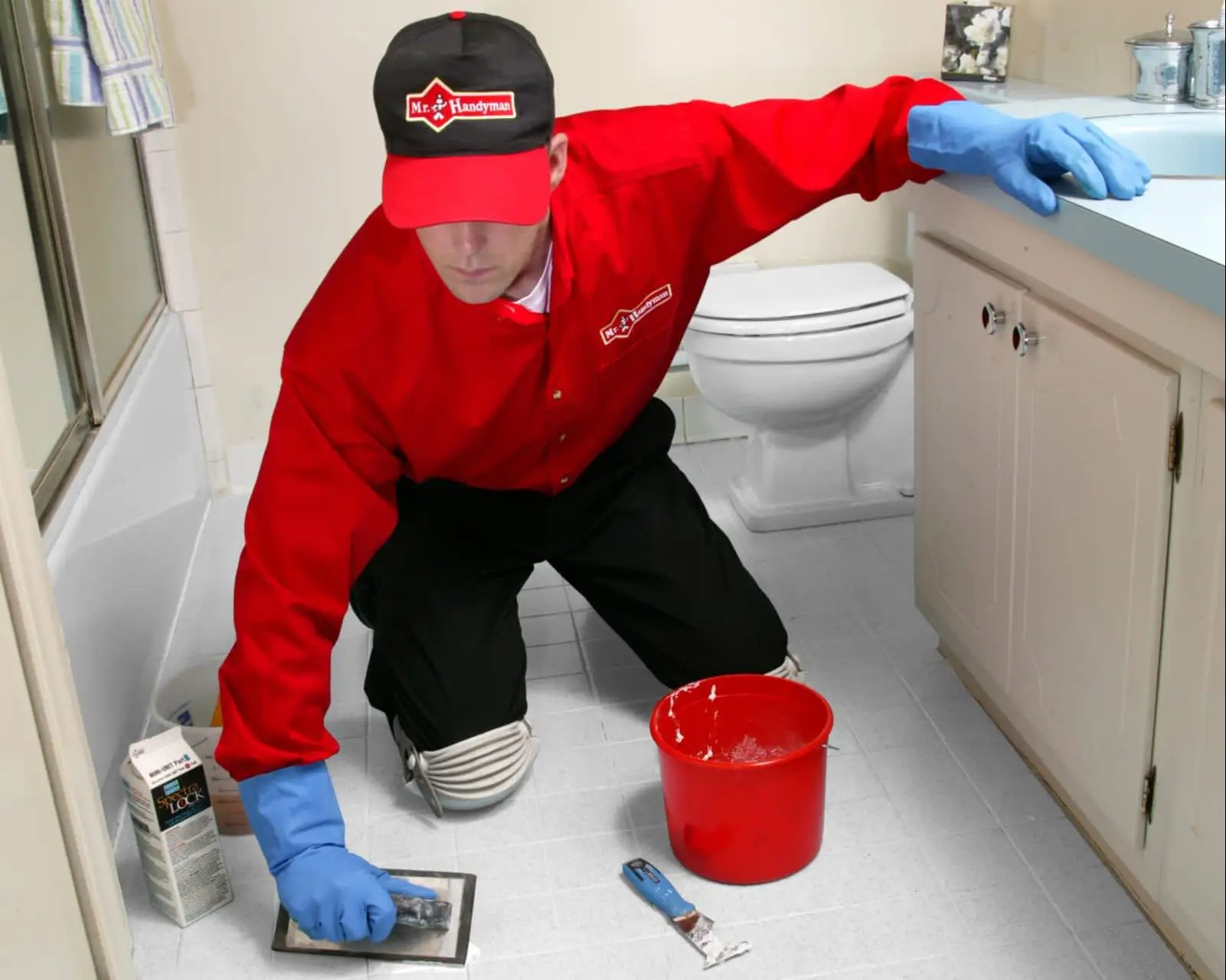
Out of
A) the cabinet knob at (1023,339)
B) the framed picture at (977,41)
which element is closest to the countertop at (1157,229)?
the cabinet knob at (1023,339)

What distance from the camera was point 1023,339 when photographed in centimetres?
142

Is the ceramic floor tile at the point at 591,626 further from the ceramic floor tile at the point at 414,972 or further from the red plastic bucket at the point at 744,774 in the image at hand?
the ceramic floor tile at the point at 414,972

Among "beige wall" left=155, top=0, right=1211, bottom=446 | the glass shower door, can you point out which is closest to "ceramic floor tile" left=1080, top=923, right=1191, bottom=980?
the glass shower door

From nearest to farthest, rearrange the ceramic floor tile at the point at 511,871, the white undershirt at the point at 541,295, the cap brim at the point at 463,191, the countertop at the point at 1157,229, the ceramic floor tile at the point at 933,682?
the countertop at the point at 1157,229 < the cap brim at the point at 463,191 < the white undershirt at the point at 541,295 < the ceramic floor tile at the point at 511,871 < the ceramic floor tile at the point at 933,682

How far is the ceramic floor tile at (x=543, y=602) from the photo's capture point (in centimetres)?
225

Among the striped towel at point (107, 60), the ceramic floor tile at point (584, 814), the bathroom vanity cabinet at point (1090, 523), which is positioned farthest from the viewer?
the striped towel at point (107, 60)

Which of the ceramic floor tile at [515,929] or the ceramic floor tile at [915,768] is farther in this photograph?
the ceramic floor tile at [915,768]

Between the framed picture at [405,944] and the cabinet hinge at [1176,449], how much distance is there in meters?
0.90

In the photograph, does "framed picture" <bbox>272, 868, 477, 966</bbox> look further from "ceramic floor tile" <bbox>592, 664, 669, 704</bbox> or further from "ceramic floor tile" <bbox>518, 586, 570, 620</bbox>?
"ceramic floor tile" <bbox>518, 586, 570, 620</bbox>

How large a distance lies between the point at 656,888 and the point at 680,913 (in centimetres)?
5

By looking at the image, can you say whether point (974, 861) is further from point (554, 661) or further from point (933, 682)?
point (554, 661)

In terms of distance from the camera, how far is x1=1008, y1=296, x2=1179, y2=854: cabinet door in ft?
4.00

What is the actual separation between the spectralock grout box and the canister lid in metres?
1.58

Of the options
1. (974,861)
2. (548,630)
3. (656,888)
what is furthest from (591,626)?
(974,861)
